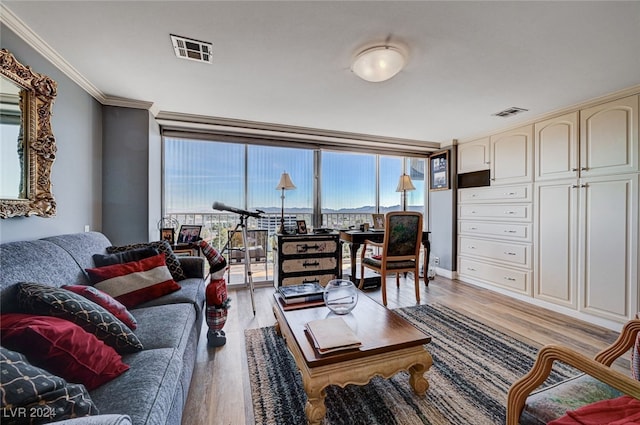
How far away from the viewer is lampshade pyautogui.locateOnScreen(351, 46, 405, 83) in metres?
1.76

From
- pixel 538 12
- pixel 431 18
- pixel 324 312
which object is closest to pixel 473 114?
pixel 538 12

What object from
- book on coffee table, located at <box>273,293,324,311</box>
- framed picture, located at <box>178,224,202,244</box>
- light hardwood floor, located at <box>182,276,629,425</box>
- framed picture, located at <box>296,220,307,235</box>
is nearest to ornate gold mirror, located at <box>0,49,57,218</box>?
framed picture, located at <box>178,224,202,244</box>

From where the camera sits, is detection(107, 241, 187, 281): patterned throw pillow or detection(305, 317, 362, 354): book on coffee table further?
detection(107, 241, 187, 281): patterned throw pillow

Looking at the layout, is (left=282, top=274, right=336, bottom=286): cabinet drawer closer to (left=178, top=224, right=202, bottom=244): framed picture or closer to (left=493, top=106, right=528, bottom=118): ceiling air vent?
(left=178, top=224, right=202, bottom=244): framed picture

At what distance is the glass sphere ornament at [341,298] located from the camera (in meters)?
1.73

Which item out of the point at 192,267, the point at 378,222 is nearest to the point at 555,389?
the point at 192,267

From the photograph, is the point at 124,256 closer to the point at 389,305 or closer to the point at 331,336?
the point at 331,336

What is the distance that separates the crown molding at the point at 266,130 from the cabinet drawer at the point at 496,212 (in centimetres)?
131

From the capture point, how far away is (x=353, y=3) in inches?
54.6

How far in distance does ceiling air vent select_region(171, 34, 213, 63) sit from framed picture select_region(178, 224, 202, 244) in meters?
1.92

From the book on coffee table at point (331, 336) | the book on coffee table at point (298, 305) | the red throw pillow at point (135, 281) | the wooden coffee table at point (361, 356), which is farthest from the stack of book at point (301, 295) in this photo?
the red throw pillow at point (135, 281)

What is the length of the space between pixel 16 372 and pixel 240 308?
2.33 m

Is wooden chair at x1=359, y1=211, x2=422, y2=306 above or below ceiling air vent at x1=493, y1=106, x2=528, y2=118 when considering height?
below

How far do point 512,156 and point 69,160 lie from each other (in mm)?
4748
